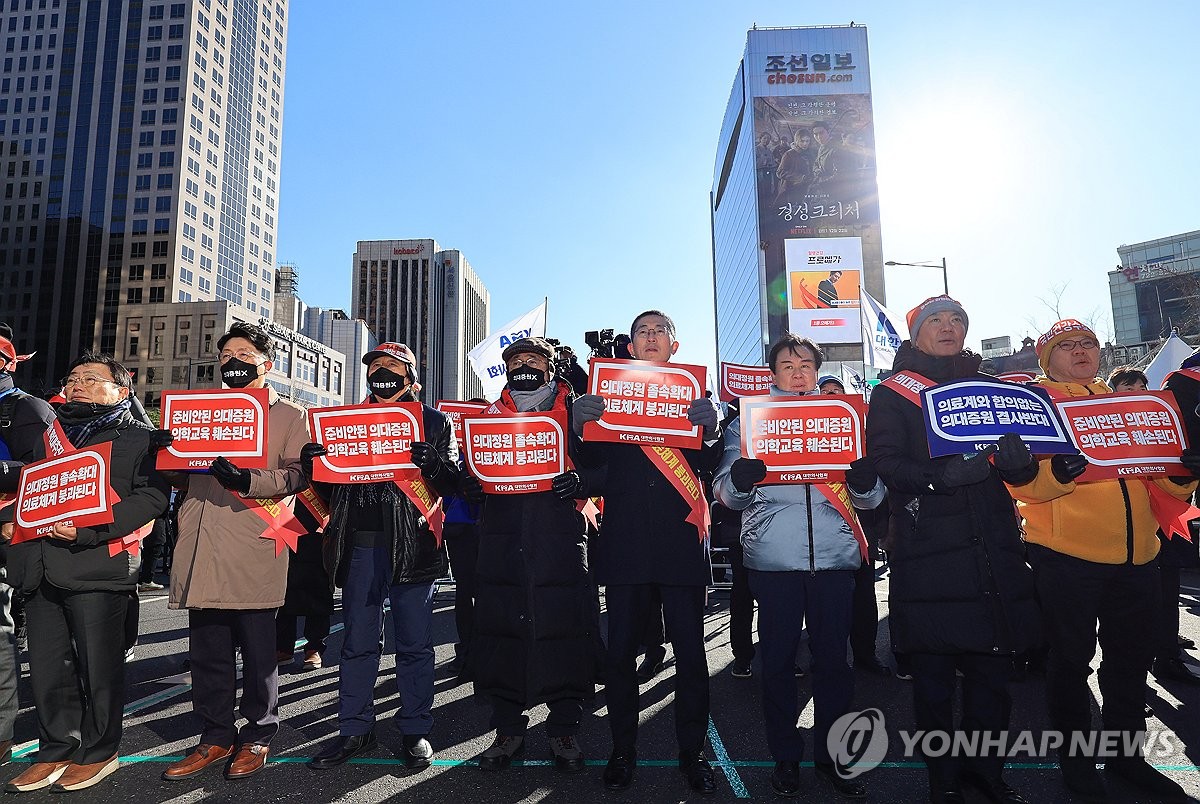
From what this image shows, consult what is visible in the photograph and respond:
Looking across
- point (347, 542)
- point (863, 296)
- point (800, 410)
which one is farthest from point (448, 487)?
point (863, 296)

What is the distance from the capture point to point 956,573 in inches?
135

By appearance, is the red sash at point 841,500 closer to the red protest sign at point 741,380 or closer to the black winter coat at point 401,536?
the black winter coat at point 401,536

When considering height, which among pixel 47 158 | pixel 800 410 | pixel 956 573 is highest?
pixel 47 158

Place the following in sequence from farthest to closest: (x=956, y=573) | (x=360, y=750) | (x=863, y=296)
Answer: (x=863, y=296) < (x=360, y=750) < (x=956, y=573)

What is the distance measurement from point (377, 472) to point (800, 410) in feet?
8.39

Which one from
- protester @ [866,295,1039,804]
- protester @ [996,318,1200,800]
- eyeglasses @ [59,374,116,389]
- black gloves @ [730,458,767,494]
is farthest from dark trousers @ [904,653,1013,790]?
eyeglasses @ [59,374,116,389]

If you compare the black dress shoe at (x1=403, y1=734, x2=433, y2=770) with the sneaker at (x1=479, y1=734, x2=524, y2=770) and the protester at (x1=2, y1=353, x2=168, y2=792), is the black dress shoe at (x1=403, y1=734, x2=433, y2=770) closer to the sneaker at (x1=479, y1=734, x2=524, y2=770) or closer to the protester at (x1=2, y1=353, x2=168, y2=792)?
the sneaker at (x1=479, y1=734, x2=524, y2=770)

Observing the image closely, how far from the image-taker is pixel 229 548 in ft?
13.3

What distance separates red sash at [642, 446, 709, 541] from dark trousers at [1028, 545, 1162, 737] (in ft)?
6.38

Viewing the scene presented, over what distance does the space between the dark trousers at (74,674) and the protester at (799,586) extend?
143 inches

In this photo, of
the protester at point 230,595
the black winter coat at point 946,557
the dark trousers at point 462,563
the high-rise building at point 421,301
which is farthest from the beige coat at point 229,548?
the high-rise building at point 421,301

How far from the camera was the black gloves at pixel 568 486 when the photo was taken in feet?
12.9

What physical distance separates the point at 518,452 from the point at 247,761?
2332 mm

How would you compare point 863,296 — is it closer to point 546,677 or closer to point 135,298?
point 546,677
